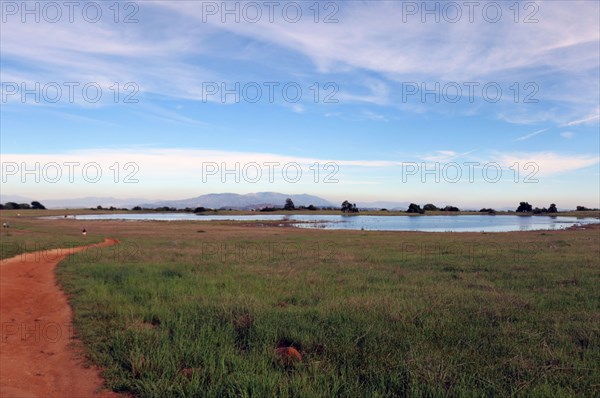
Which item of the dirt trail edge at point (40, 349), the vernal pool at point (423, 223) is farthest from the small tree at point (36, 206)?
the dirt trail edge at point (40, 349)

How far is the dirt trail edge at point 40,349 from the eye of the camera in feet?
20.0

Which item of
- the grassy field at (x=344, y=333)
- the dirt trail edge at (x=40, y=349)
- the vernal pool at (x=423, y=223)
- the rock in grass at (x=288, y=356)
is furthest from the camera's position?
the vernal pool at (x=423, y=223)

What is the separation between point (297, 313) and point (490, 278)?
8825mm

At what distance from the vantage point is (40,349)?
25.5 ft

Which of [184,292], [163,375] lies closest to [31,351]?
[163,375]

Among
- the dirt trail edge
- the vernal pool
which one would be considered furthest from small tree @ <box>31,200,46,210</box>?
the dirt trail edge

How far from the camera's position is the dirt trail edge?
6.11 metres

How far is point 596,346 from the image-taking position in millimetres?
7133

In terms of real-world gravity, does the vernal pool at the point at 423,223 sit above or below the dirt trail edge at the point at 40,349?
below

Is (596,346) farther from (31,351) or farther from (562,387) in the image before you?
(31,351)

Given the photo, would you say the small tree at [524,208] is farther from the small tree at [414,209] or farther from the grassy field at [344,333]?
the grassy field at [344,333]

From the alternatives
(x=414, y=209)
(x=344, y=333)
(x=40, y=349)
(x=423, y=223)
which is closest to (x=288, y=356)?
(x=344, y=333)

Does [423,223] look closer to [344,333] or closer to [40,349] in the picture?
[344,333]

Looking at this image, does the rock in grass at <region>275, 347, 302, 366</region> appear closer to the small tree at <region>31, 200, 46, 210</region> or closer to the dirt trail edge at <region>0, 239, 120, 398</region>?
the dirt trail edge at <region>0, 239, 120, 398</region>
